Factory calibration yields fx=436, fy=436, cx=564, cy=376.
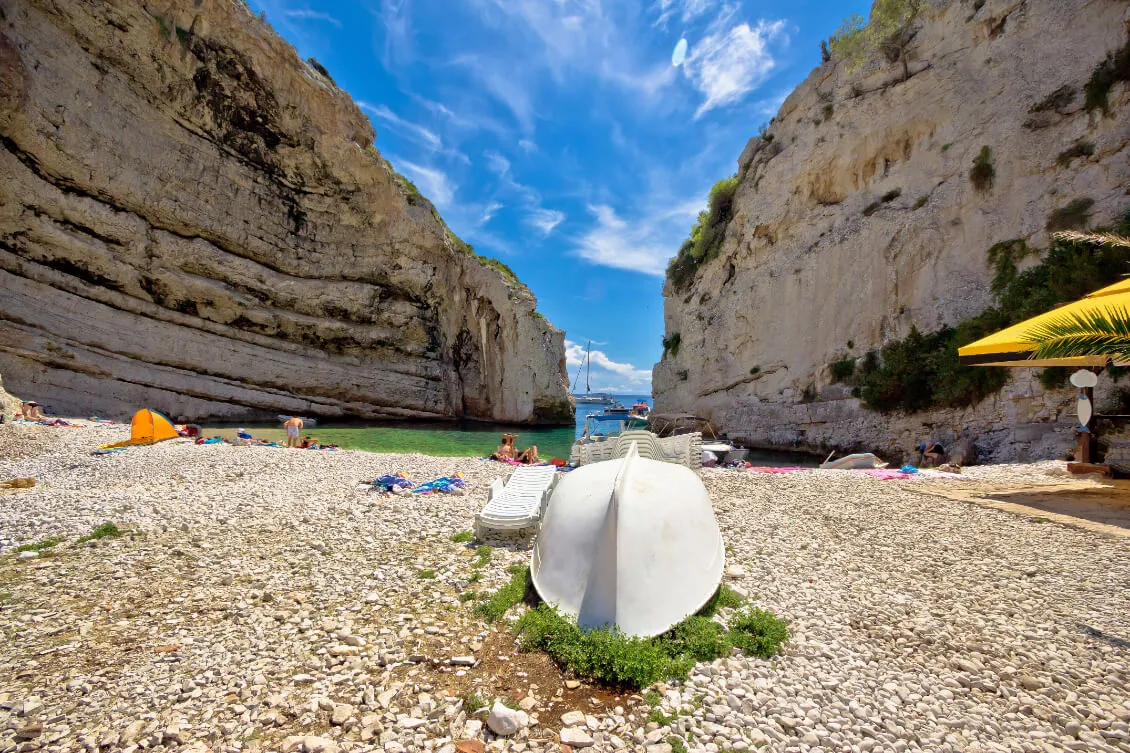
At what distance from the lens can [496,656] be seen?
361 cm

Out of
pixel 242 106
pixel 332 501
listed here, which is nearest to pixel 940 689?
pixel 332 501

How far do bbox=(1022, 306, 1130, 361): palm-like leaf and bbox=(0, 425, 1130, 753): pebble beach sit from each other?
2.71 m

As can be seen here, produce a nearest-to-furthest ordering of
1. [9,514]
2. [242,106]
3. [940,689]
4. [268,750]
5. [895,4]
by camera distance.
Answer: [268,750]
[940,689]
[9,514]
[895,4]
[242,106]

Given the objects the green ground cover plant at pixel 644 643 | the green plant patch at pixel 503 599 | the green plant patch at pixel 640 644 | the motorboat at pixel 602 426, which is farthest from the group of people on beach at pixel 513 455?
the green plant patch at pixel 640 644

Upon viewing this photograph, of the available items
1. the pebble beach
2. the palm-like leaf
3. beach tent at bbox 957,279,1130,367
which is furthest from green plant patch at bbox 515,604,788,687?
beach tent at bbox 957,279,1130,367

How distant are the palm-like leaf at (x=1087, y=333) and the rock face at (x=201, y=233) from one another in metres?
34.3

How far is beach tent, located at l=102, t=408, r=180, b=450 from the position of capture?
51.7ft

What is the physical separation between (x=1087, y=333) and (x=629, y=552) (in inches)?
273

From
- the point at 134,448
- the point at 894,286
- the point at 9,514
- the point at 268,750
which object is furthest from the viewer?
the point at 894,286

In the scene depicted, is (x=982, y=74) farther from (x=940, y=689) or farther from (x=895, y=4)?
(x=940, y=689)

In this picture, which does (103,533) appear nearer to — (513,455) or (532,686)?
(532,686)

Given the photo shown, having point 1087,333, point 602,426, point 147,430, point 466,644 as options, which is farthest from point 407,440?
point 1087,333

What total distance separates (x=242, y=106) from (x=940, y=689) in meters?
38.4

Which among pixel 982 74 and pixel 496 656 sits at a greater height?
pixel 982 74
